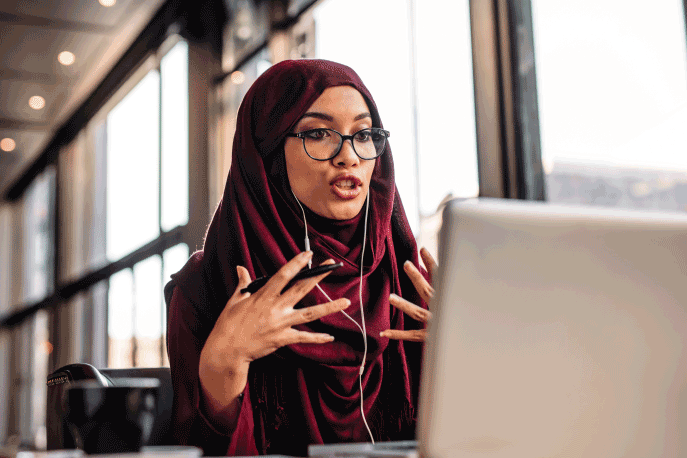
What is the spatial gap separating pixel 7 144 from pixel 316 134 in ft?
22.7

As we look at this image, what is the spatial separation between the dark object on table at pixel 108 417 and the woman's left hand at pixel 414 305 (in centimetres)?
72

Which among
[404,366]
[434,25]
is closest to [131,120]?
[434,25]

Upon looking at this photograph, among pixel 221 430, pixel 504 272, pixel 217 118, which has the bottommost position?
pixel 221 430

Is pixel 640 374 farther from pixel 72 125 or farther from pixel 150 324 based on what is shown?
pixel 72 125

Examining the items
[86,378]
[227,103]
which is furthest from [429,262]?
[227,103]

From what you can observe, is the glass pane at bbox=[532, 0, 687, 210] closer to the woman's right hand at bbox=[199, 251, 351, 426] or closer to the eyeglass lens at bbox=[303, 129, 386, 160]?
the eyeglass lens at bbox=[303, 129, 386, 160]

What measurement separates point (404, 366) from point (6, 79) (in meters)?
5.34

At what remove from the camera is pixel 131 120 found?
552 centimetres

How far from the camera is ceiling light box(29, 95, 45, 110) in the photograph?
6093 mm

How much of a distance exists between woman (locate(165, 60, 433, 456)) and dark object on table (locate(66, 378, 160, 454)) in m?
0.55

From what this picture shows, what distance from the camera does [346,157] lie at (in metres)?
1.45

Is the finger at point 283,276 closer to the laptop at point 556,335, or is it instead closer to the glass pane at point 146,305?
the laptop at point 556,335

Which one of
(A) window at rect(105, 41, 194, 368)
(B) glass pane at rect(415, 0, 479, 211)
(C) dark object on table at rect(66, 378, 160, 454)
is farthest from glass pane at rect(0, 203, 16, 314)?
(C) dark object on table at rect(66, 378, 160, 454)

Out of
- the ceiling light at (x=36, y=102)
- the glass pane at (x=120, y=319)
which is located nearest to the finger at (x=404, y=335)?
the glass pane at (x=120, y=319)
